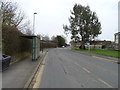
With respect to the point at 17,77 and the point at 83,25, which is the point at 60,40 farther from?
the point at 17,77

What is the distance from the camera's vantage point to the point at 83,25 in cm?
6588

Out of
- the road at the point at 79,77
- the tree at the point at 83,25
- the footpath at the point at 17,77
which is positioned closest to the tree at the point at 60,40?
the tree at the point at 83,25

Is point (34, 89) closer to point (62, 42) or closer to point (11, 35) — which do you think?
point (11, 35)

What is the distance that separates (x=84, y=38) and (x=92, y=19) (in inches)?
296

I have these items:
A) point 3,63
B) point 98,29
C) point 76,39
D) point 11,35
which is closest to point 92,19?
point 98,29

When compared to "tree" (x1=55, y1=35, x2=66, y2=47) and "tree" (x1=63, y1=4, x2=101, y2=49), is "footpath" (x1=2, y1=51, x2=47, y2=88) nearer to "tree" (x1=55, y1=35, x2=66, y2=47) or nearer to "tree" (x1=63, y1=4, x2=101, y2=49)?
"tree" (x1=63, y1=4, x2=101, y2=49)

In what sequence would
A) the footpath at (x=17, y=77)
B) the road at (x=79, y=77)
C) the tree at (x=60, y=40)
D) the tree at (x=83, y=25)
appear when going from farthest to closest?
the tree at (x=60, y=40) < the tree at (x=83, y=25) < the road at (x=79, y=77) < the footpath at (x=17, y=77)

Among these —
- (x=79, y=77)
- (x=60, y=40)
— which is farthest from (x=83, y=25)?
(x=60, y=40)

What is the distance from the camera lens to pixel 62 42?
149125 millimetres

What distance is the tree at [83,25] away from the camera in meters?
65.0

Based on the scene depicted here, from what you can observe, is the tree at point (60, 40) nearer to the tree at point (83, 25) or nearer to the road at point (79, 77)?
the tree at point (83, 25)

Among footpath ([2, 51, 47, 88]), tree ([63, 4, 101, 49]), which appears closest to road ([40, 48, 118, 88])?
footpath ([2, 51, 47, 88])

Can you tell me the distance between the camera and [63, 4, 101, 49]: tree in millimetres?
65000

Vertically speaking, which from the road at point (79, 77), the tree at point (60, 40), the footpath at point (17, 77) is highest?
the tree at point (60, 40)
